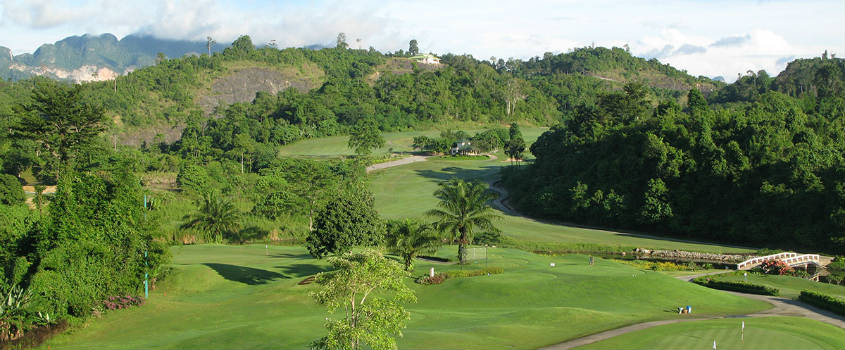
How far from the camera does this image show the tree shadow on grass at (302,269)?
160ft

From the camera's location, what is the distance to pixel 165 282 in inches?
1681

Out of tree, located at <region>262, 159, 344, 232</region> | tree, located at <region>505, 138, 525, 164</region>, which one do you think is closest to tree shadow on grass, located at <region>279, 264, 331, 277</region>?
tree, located at <region>262, 159, 344, 232</region>

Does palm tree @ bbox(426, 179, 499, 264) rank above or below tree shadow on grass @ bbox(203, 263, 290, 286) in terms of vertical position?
above

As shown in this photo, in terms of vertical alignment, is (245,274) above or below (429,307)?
above

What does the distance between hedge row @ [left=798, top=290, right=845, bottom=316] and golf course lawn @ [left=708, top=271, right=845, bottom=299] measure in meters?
2.16

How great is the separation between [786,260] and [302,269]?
146 feet

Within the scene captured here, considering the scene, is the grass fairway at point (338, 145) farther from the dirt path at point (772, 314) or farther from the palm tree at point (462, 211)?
the dirt path at point (772, 314)

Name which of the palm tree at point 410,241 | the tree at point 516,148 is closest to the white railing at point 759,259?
the palm tree at point 410,241

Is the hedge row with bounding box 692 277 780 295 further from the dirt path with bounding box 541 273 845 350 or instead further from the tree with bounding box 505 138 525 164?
the tree with bounding box 505 138 525 164

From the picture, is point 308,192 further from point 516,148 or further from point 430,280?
point 516,148

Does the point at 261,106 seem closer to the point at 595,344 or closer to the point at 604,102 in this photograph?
the point at 604,102

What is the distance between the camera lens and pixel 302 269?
2002 inches

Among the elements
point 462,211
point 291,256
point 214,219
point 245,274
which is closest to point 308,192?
point 214,219

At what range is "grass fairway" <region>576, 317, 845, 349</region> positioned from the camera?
2777 cm
